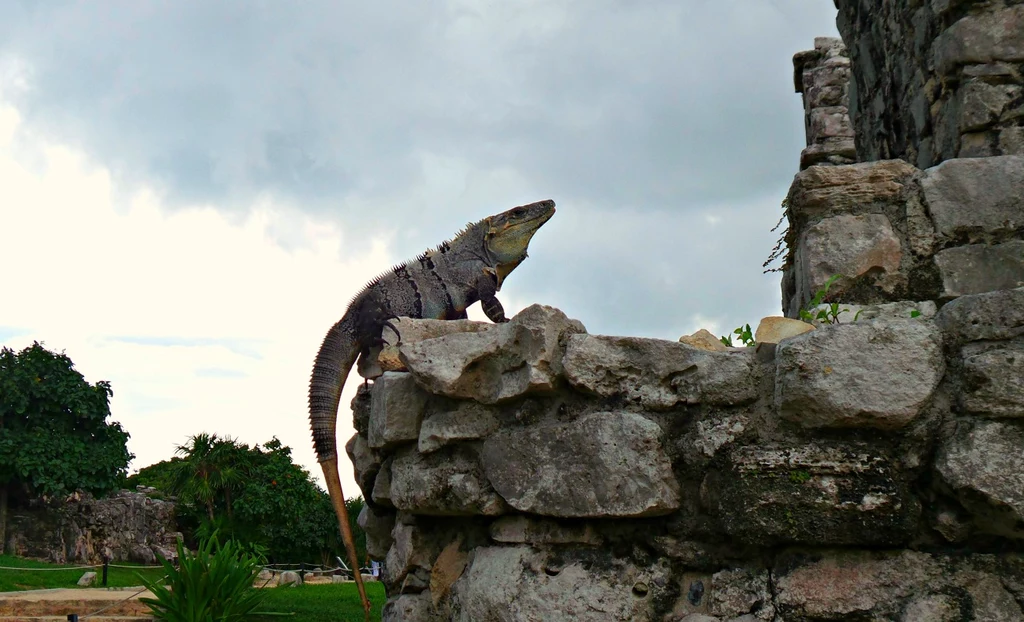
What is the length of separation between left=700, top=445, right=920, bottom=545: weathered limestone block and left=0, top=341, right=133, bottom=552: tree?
2459 cm

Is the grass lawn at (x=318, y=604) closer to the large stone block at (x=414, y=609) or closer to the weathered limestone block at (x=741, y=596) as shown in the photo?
the large stone block at (x=414, y=609)

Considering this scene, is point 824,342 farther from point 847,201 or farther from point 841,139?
point 841,139

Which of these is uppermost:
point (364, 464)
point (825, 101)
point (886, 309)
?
point (825, 101)

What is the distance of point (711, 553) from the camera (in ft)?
8.77

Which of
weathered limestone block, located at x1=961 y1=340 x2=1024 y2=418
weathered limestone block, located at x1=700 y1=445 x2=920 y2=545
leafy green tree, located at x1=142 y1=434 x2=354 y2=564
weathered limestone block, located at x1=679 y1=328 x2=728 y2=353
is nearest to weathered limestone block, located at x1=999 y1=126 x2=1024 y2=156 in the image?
weathered limestone block, located at x1=679 y1=328 x2=728 y2=353

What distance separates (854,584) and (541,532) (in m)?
0.87

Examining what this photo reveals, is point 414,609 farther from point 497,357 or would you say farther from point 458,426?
point 497,357

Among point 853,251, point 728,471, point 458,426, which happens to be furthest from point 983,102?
point 458,426

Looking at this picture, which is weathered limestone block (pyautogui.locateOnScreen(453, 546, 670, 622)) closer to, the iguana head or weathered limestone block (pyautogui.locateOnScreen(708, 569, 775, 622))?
weathered limestone block (pyautogui.locateOnScreen(708, 569, 775, 622))

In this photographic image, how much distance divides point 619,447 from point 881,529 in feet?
2.32

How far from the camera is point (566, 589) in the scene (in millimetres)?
2689

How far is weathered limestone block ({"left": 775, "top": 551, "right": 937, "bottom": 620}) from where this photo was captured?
247 cm

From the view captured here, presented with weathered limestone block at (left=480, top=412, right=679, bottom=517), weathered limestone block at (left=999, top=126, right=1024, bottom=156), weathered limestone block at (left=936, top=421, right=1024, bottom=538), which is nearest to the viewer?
weathered limestone block at (left=936, top=421, right=1024, bottom=538)

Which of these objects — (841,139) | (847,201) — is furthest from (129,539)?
(847,201)
